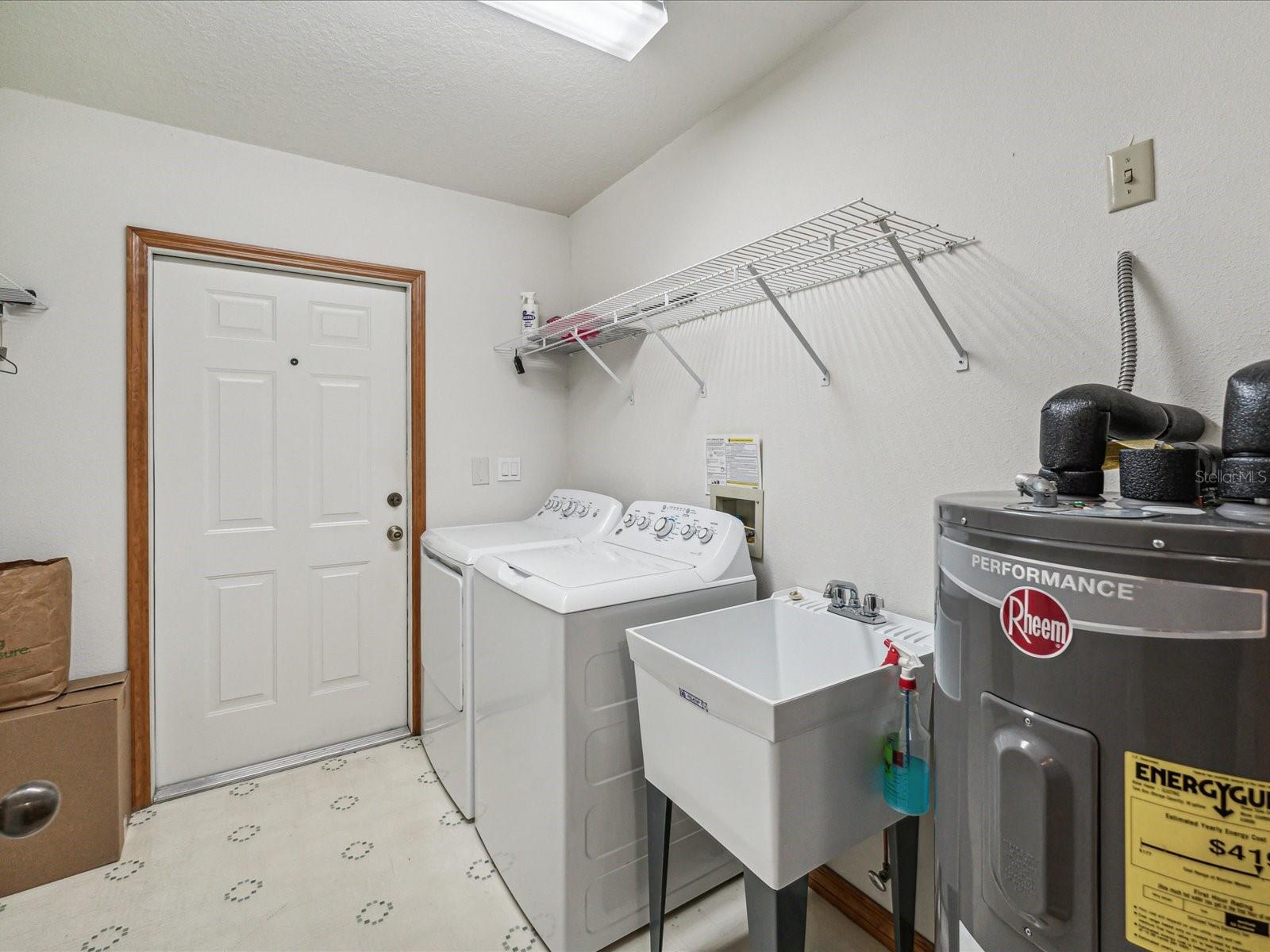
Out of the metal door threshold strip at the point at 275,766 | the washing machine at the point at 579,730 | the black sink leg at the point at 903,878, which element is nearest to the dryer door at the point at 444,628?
the washing machine at the point at 579,730

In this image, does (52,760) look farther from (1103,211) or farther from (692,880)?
(1103,211)

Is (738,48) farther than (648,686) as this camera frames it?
Yes

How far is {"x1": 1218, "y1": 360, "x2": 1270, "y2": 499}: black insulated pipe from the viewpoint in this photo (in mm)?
586

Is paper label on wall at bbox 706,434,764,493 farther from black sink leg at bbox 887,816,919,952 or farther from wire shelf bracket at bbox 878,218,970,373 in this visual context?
black sink leg at bbox 887,816,919,952

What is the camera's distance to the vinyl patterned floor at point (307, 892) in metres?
1.52

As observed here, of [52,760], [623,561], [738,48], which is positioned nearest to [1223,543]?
[623,561]

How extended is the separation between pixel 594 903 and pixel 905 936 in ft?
2.37

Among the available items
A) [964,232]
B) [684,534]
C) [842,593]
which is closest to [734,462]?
[684,534]

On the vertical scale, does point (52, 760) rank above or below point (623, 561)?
below

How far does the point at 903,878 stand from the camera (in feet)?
4.19

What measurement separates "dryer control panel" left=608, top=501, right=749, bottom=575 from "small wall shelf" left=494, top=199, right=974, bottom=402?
469mm

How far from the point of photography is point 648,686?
1.32 metres

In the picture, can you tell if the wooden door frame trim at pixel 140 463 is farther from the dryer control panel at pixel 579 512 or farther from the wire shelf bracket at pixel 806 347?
the wire shelf bracket at pixel 806 347

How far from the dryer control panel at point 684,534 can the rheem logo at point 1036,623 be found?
1.04 m
